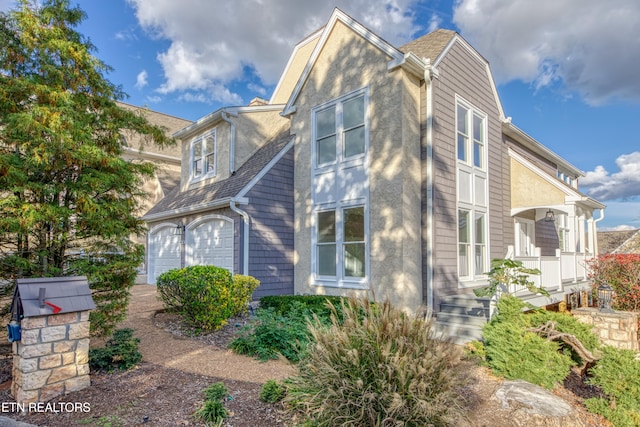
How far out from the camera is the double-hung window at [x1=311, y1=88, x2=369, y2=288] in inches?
340

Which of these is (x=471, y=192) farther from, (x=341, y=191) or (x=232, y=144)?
(x=232, y=144)

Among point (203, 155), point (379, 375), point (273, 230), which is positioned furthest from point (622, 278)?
point (203, 155)

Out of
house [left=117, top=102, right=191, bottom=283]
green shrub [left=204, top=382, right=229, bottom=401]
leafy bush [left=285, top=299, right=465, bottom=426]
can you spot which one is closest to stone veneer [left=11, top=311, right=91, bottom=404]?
green shrub [left=204, top=382, right=229, bottom=401]

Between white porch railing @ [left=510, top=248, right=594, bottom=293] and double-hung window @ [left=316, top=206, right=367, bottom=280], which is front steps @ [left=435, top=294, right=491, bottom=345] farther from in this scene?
double-hung window @ [left=316, top=206, right=367, bottom=280]

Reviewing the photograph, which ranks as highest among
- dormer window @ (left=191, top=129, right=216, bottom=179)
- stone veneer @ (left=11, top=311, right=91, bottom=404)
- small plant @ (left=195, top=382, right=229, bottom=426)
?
dormer window @ (left=191, top=129, right=216, bottom=179)

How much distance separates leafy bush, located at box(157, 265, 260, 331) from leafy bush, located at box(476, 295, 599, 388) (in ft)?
15.4

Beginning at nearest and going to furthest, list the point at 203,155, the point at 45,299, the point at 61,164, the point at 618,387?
the point at 45,299 < the point at 618,387 < the point at 61,164 < the point at 203,155

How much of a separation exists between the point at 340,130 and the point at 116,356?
6.83m

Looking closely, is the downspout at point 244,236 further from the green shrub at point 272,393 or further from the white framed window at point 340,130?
the green shrub at point 272,393

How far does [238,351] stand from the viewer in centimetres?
580

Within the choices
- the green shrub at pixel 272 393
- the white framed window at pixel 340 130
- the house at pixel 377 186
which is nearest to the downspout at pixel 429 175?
the house at pixel 377 186

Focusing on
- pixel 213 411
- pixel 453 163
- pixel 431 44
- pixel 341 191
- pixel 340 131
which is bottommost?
pixel 213 411

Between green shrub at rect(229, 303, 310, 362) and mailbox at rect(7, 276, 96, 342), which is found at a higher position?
mailbox at rect(7, 276, 96, 342)

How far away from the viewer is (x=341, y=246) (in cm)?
899
